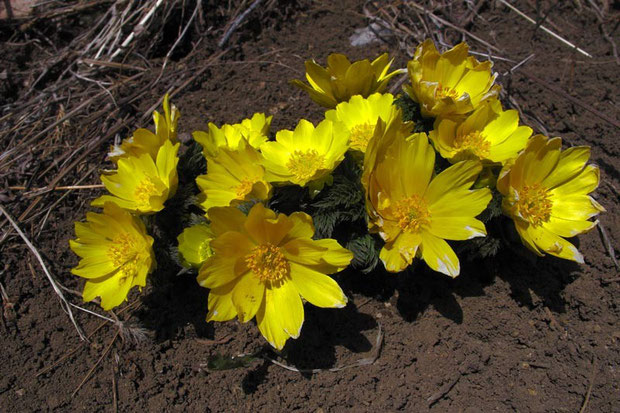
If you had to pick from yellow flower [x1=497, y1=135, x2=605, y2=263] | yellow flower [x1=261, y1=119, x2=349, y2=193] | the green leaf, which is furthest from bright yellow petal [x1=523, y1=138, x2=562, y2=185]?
the green leaf

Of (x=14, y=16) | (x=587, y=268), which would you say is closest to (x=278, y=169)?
(x=587, y=268)

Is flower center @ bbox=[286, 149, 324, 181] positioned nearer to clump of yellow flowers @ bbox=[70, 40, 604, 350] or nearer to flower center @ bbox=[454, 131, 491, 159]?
clump of yellow flowers @ bbox=[70, 40, 604, 350]

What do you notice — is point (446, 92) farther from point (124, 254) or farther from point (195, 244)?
point (124, 254)

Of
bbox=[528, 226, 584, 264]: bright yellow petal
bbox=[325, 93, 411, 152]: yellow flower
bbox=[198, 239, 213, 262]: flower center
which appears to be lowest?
bbox=[528, 226, 584, 264]: bright yellow petal

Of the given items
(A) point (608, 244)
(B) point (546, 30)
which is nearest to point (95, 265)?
(A) point (608, 244)

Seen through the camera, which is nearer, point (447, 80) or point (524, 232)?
point (524, 232)

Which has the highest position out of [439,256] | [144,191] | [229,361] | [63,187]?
[144,191]

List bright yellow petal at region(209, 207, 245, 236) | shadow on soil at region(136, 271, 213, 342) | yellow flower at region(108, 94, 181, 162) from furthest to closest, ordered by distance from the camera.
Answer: shadow on soil at region(136, 271, 213, 342) < yellow flower at region(108, 94, 181, 162) < bright yellow petal at region(209, 207, 245, 236)
